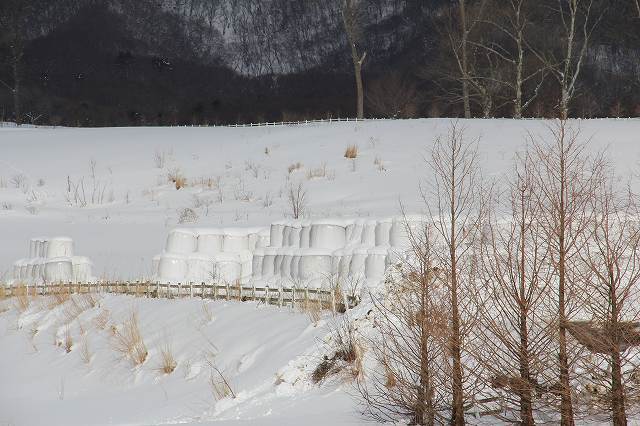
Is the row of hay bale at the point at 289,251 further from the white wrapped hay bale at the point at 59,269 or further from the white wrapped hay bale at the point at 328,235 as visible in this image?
the white wrapped hay bale at the point at 59,269

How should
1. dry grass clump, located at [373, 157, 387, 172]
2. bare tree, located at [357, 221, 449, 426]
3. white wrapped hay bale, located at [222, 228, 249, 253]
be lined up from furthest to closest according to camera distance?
dry grass clump, located at [373, 157, 387, 172] < white wrapped hay bale, located at [222, 228, 249, 253] < bare tree, located at [357, 221, 449, 426]

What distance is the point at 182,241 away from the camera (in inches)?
936

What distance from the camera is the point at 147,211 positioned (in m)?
32.1

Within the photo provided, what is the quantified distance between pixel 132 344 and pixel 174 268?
4684 mm

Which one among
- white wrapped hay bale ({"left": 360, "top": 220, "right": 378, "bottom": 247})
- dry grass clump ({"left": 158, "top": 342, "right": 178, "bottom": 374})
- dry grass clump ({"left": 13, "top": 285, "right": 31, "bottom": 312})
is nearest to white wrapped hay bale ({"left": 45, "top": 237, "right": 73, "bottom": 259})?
dry grass clump ({"left": 13, "top": 285, "right": 31, "bottom": 312})

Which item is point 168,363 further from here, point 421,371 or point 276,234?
point 421,371

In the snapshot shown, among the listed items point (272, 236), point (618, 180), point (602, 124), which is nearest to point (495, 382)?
point (272, 236)

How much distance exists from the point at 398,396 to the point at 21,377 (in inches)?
443

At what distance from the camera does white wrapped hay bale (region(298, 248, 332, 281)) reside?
1956 centimetres

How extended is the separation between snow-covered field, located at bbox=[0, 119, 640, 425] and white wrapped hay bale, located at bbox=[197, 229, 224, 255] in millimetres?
1940

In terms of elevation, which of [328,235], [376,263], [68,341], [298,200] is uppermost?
[298,200]

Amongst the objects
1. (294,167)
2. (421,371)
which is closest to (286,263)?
(421,371)

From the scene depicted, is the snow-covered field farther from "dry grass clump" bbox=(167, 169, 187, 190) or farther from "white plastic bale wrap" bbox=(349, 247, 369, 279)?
"white plastic bale wrap" bbox=(349, 247, 369, 279)

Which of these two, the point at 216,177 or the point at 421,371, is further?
the point at 216,177
